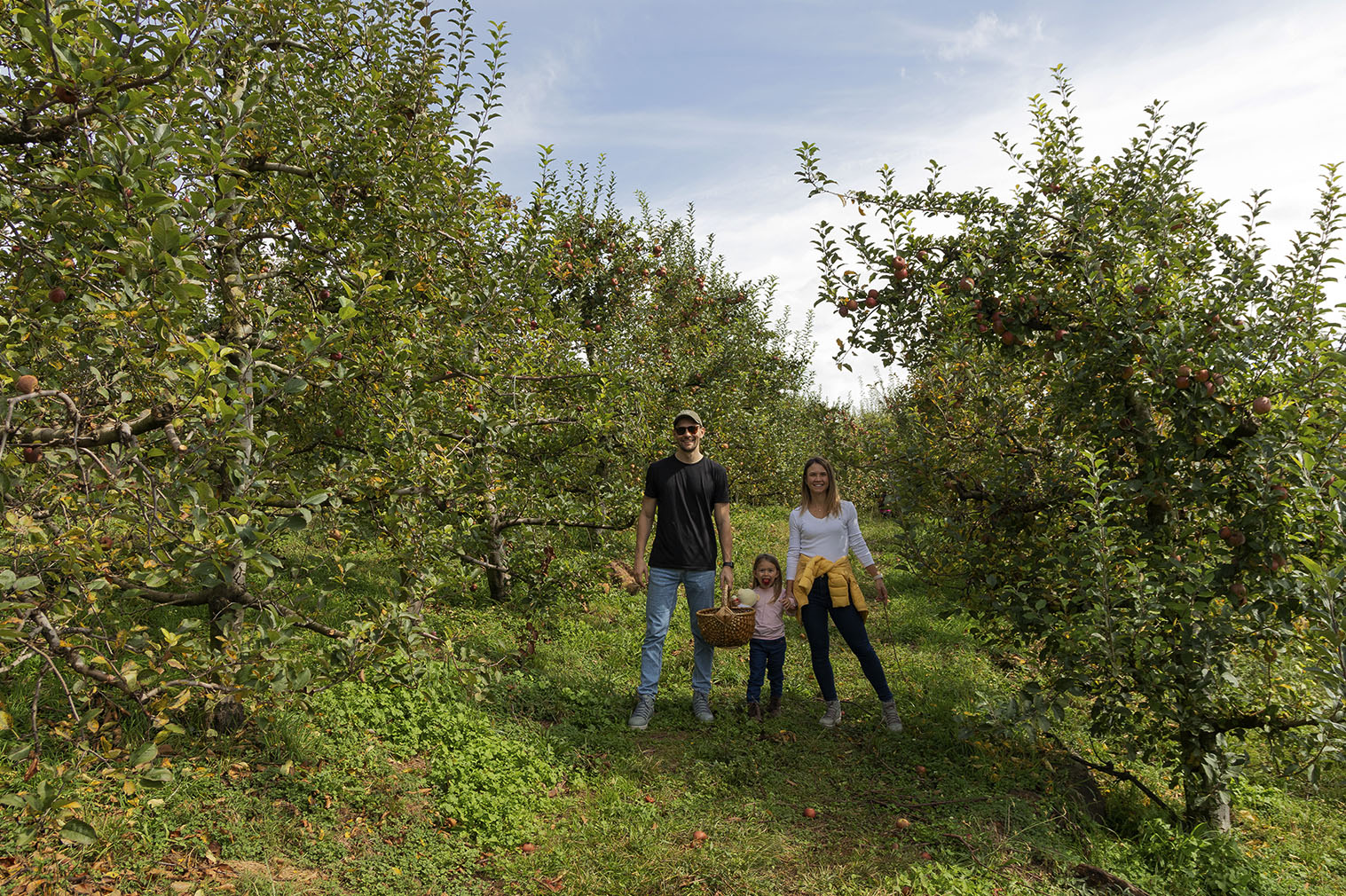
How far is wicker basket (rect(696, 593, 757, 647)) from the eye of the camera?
Answer: 550cm

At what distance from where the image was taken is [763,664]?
6160 mm

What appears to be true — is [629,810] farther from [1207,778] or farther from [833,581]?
[1207,778]

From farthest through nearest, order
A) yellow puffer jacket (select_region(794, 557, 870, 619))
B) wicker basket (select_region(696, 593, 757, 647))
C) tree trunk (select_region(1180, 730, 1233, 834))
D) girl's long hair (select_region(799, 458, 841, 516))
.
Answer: girl's long hair (select_region(799, 458, 841, 516))
yellow puffer jacket (select_region(794, 557, 870, 619))
wicker basket (select_region(696, 593, 757, 647))
tree trunk (select_region(1180, 730, 1233, 834))

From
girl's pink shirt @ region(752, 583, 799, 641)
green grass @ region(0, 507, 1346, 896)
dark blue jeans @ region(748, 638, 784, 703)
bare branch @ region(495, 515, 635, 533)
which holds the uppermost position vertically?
bare branch @ region(495, 515, 635, 533)

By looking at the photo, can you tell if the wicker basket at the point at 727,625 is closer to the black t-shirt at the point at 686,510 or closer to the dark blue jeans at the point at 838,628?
the black t-shirt at the point at 686,510

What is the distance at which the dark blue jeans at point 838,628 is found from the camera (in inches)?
225

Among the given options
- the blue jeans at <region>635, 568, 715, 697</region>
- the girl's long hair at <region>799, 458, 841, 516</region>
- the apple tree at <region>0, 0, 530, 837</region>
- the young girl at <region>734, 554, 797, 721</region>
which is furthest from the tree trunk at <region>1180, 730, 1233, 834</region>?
the apple tree at <region>0, 0, 530, 837</region>

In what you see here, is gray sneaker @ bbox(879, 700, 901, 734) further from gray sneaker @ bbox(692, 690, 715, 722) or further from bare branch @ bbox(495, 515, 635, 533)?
bare branch @ bbox(495, 515, 635, 533)

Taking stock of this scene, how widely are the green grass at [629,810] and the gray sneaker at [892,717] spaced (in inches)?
3.6

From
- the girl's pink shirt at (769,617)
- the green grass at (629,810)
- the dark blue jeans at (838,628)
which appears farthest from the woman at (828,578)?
the green grass at (629,810)

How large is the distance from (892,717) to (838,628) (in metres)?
0.90

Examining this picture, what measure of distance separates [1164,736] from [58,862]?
5985mm

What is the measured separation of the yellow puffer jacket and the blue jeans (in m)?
0.73

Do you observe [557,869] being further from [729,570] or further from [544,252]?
[544,252]
